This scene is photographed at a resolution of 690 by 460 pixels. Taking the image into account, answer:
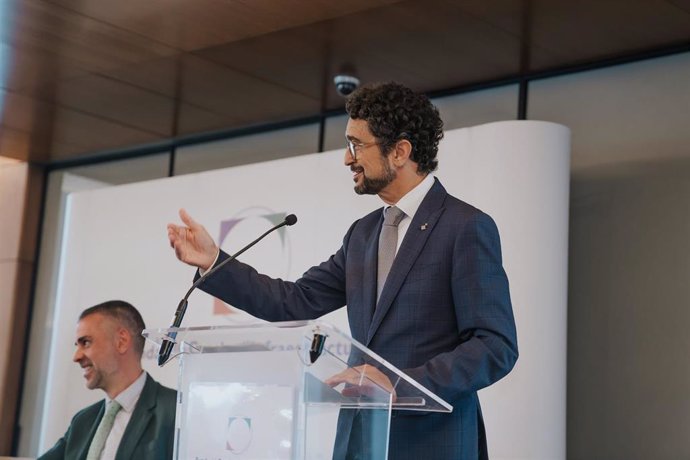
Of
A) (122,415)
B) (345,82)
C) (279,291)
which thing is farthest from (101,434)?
(345,82)

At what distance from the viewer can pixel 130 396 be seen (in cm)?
413

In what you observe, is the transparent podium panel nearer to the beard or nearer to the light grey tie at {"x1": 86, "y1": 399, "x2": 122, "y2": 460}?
the beard

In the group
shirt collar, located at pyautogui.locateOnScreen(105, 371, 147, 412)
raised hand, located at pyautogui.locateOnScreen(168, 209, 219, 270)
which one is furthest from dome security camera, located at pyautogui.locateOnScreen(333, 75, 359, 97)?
raised hand, located at pyautogui.locateOnScreen(168, 209, 219, 270)

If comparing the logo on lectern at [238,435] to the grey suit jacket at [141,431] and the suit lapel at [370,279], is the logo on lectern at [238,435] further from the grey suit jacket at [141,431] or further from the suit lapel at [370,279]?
the grey suit jacket at [141,431]

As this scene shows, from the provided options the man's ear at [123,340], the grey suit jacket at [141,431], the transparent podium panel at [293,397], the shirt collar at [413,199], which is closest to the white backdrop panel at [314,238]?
the man's ear at [123,340]

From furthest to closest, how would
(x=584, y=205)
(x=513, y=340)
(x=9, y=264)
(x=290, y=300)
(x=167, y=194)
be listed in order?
1. (x=9, y=264)
2. (x=167, y=194)
3. (x=584, y=205)
4. (x=290, y=300)
5. (x=513, y=340)

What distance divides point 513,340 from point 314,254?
3.50 m

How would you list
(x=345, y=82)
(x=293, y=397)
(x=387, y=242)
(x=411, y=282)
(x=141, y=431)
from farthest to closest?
(x=345, y=82), (x=141, y=431), (x=387, y=242), (x=411, y=282), (x=293, y=397)

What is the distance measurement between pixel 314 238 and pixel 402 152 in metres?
3.26

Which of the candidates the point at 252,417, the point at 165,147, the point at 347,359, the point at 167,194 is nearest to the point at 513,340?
the point at 347,359

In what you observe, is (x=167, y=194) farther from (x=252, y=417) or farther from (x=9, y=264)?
(x=252, y=417)

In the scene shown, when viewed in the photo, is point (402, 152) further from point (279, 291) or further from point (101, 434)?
point (101, 434)

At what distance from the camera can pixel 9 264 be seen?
8555 mm

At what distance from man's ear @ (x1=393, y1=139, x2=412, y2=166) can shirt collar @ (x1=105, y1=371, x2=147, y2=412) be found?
203 centimetres
